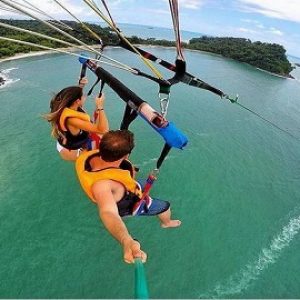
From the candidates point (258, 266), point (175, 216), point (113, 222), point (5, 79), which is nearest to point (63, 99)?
point (113, 222)

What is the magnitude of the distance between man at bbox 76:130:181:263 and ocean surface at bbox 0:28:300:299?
31.9 ft

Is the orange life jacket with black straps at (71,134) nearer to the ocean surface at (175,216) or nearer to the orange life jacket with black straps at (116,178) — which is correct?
the orange life jacket with black straps at (116,178)

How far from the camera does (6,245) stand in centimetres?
1412

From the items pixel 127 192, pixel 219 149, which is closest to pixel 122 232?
pixel 127 192

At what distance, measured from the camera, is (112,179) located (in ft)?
12.1

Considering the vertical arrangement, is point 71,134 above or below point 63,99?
below

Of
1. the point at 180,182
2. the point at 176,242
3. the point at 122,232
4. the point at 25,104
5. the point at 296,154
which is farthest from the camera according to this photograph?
the point at 25,104

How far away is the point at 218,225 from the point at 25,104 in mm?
22462

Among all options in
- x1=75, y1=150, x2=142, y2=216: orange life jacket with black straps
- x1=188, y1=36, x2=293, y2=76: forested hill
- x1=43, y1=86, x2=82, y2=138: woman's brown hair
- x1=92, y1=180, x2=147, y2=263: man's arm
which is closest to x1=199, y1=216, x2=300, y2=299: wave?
x1=75, y1=150, x2=142, y2=216: orange life jacket with black straps

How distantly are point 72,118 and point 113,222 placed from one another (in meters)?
2.49

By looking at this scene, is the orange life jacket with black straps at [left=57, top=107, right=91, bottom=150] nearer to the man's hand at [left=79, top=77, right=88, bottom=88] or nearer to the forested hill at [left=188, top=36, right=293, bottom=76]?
the man's hand at [left=79, top=77, right=88, bottom=88]

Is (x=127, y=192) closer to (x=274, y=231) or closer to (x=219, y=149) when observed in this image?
(x=274, y=231)

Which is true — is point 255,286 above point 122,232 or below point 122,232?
below

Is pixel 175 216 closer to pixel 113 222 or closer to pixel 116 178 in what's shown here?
pixel 116 178
